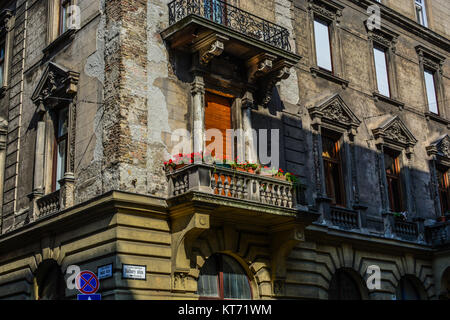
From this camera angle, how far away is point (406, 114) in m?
23.2

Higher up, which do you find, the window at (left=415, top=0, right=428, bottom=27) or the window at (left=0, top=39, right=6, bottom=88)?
the window at (left=415, top=0, right=428, bottom=27)

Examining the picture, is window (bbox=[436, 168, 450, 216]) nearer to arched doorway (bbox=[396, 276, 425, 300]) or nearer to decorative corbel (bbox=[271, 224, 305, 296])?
arched doorway (bbox=[396, 276, 425, 300])

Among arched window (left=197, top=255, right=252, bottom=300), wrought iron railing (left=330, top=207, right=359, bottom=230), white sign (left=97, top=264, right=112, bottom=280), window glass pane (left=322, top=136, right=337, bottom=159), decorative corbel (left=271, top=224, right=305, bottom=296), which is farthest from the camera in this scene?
window glass pane (left=322, top=136, right=337, bottom=159)

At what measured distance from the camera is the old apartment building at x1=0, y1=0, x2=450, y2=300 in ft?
48.2

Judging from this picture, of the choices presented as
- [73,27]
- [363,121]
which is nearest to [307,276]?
[363,121]

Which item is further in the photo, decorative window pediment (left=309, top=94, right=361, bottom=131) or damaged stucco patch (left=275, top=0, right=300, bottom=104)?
decorative window pediment (left=309, top=94, right=361, bottom=131)

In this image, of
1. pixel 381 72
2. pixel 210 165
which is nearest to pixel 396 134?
pixel 381 72

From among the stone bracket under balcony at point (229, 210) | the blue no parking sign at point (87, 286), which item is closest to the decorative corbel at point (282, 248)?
the stone bracket under balcony at point (229, 210)

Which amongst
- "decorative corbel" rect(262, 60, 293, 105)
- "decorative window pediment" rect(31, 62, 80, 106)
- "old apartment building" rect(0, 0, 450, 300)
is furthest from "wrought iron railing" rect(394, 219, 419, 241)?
"decorative window pediment" rect(31, 62, 80, 106)

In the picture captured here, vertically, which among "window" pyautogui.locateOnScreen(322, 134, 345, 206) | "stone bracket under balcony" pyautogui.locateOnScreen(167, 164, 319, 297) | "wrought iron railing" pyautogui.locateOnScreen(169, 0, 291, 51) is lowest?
"stone bracket under balcony" pyautogui.locateOnScreen(167, 164, 319, 297)

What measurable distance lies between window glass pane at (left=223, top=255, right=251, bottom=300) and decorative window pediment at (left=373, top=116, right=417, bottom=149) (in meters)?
8.03

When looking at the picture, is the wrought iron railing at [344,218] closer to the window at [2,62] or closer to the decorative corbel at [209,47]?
the decorative corbel at [209,47]

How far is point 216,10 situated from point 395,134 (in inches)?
337

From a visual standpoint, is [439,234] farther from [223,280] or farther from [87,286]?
[87,286]
